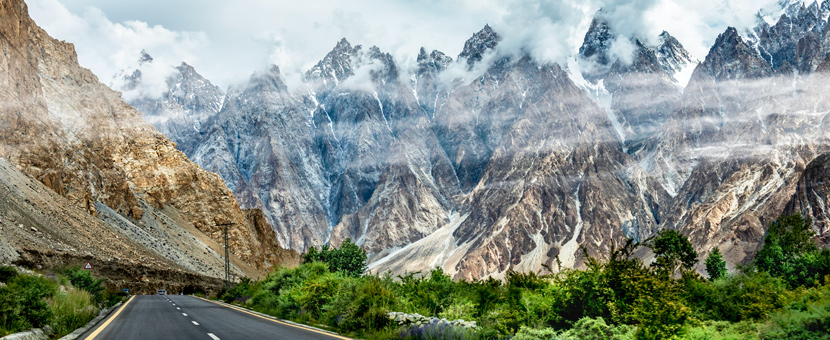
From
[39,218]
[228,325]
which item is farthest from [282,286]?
[39,218]

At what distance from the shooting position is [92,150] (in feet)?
316

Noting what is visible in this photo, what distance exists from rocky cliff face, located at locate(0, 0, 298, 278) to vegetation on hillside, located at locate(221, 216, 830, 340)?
69.5 m

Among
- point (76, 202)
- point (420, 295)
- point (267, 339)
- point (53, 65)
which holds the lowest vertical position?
point (267, 339)

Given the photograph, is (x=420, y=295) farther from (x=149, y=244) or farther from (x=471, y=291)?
(x=149, y=244)

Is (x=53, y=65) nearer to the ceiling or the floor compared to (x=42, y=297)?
nearer to the ceiling

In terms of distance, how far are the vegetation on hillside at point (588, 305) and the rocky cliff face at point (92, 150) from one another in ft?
228

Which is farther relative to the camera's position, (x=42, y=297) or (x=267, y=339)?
(x=42, y=297)

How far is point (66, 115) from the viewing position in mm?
96438

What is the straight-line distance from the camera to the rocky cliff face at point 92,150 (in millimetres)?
78812

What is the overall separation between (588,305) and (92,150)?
10277 cm

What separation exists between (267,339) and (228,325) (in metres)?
5.22

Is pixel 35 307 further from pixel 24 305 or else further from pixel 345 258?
pixel 345 258

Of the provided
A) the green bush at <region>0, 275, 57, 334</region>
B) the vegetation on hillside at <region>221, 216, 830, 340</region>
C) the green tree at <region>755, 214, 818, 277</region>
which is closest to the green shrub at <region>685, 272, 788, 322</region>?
the vegetation on hillside at <region>221, 216, 830, 340</region>

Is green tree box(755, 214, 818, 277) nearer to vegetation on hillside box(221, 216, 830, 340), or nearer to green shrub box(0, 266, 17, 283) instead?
vegetation on hillside box(221, 216, 830, 340)
